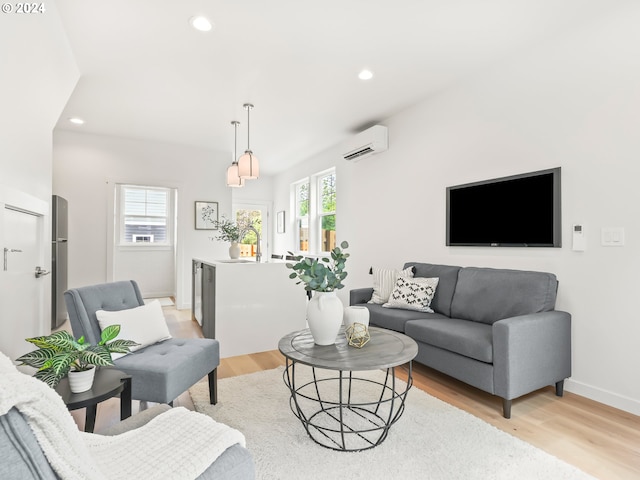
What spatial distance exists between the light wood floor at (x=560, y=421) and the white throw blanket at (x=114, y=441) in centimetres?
86

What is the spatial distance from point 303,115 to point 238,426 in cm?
350

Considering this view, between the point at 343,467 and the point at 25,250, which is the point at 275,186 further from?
the point at 343,467

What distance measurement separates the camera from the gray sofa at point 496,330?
2229 millimetres

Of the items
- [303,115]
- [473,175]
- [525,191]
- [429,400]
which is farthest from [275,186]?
[429,400]

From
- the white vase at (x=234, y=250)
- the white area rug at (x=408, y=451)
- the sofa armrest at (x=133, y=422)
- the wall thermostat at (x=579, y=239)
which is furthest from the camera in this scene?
the white vase at (x=234, y=250)

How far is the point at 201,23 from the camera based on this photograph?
2.54 m

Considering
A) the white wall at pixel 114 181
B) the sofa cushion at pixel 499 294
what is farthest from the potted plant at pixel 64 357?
the white wall at pixel 114 181

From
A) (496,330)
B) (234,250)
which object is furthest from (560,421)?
(234,250)

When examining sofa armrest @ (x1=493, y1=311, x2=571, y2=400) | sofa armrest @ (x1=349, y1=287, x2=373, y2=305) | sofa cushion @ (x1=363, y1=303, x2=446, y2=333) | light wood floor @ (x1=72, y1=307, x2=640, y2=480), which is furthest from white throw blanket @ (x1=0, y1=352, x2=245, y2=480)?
sofa armrest @ (x1=349, y1=287, x2=373, y2=305)

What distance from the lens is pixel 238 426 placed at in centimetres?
208

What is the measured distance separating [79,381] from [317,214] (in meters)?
5.05

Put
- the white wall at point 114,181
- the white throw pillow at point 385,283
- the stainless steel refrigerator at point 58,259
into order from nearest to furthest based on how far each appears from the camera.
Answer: the white throw pillow at point 385,283
the stainless steel refrigerator at point 58,259
the white wall at point 114,181

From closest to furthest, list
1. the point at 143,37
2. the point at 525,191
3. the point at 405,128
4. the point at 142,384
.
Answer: the point at 142,384, the point at 143,37, the point at 525,191, the point at 405,128

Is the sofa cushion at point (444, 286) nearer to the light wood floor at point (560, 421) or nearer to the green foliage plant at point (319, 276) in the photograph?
the light wood floor at point (560, 421)
